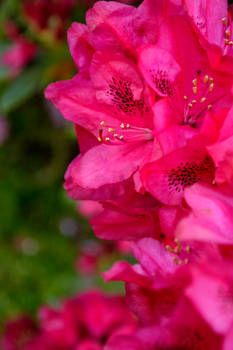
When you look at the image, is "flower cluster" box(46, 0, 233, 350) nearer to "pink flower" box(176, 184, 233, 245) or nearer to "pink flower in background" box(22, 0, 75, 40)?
"pink flower" box(176, 184, 233, 245)

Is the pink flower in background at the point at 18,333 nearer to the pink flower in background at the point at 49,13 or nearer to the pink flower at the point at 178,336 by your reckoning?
the pink flower at the point at 178,336

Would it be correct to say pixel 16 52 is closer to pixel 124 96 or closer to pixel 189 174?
pixel 124 96

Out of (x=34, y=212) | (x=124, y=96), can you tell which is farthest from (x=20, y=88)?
(x=34, y=212)

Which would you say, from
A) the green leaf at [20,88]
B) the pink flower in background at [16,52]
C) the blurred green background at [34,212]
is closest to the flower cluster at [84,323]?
the green leaf at [20,88]

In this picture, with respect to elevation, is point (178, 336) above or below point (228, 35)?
below

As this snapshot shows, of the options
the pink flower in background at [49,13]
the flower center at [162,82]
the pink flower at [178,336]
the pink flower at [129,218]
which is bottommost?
the pink flower at [178,336]
